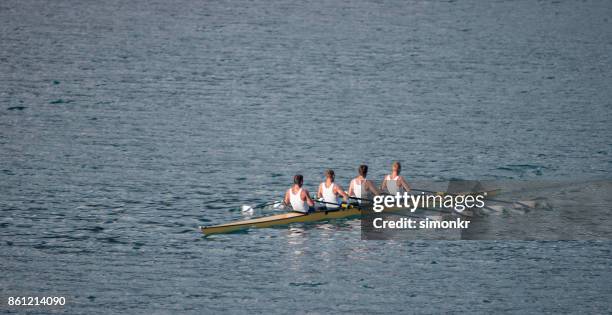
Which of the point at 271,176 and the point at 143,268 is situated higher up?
the point at 271,176

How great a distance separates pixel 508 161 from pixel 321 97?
1410cm

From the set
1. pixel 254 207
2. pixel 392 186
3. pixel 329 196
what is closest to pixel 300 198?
pixel 329 196

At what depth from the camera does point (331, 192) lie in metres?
37.7

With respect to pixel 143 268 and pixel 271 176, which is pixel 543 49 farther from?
pixel 143 268

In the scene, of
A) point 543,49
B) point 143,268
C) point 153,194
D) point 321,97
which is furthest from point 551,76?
point 143,268

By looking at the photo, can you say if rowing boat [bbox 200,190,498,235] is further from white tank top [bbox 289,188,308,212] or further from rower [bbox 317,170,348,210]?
rower [bbox 317,170,348,210]

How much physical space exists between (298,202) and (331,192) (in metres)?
1.31

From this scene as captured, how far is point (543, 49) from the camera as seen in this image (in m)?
65.8

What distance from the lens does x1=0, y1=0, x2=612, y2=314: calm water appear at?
108 feet

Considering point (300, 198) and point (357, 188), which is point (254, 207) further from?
point (357, 188)

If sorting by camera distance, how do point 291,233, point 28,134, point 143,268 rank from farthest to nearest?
point 28,134
point 291,233
point 143,268

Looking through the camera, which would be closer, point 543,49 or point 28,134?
point 28,134

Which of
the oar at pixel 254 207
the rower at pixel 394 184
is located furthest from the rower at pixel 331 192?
the oar at pixel 254 207

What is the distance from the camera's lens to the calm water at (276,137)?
108 ft
